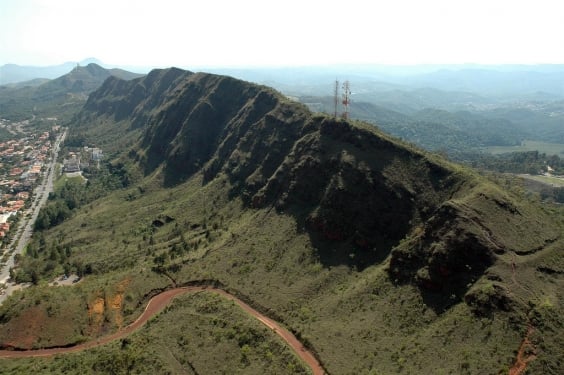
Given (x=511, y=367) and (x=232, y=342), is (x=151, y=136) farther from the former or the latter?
(x=511, y=367)

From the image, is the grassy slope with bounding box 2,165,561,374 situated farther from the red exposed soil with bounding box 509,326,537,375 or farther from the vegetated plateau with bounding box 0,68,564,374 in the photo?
the red exposed soil with bounding box 509,326,537,375

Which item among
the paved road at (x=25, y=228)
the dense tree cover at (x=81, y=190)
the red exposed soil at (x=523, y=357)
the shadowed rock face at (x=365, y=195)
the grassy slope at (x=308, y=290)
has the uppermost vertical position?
the shadowed rock face at (x=365, y=195)

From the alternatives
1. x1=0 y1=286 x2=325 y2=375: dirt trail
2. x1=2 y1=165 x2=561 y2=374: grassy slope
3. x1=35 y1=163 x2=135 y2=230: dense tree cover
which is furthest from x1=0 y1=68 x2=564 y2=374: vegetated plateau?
x1=35 y1=163 x2=135 y2=230: dense tree cover

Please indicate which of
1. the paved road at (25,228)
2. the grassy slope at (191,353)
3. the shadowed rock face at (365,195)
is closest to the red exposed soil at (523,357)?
the shadowed rock face at (365,195)

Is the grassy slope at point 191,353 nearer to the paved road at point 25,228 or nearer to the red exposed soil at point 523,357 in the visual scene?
the red exposed soil at point 523,357

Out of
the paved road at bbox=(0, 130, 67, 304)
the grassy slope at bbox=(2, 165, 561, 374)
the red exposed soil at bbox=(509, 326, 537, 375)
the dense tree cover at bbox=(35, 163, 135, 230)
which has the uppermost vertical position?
the red exposed soil at bbox=(509, 326, 537, 375)

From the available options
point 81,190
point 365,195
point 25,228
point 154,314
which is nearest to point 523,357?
point 365,195

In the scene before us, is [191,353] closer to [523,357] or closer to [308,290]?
[308,290]
